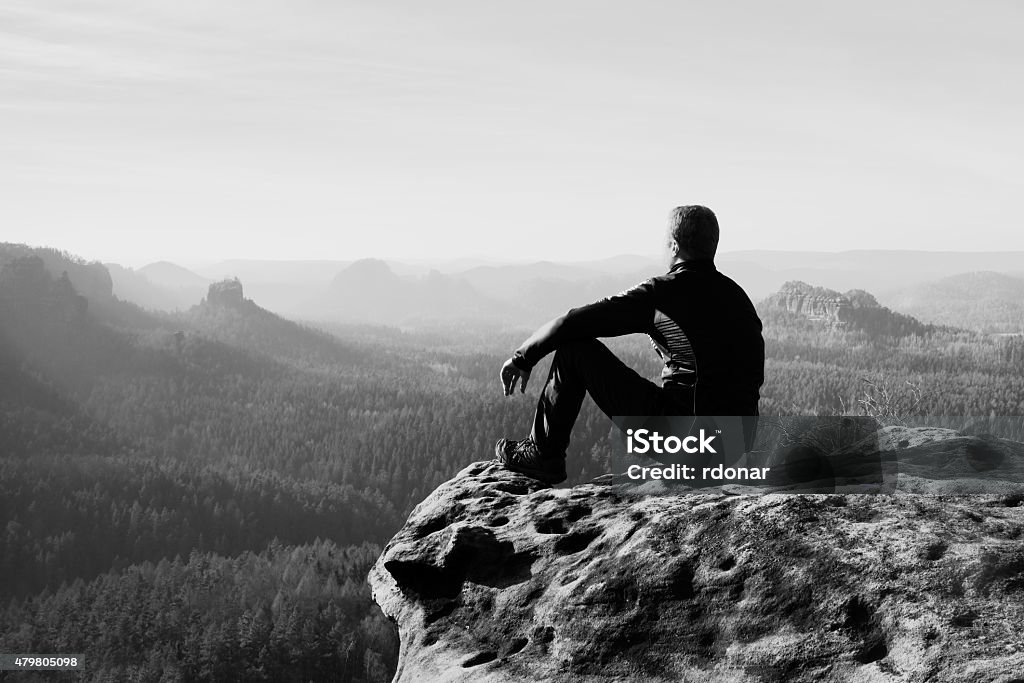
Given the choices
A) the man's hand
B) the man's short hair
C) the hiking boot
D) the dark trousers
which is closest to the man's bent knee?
the dark trousers

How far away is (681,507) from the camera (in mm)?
9891

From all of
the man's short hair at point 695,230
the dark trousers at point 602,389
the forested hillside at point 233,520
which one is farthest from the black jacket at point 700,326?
the forested hillside at point 233,520

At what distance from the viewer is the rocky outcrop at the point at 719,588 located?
7.36 m

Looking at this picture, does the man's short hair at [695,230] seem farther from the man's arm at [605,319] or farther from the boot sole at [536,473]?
the boot sole at [536,473]

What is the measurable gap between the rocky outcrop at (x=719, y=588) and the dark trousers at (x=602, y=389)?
1144mm

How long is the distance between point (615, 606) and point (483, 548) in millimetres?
2421

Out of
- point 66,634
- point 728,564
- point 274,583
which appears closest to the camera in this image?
point 728,564

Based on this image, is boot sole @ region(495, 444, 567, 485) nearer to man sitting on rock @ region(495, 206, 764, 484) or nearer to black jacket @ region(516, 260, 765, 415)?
man sitting on rock @ region(495, 206, 764, 484)

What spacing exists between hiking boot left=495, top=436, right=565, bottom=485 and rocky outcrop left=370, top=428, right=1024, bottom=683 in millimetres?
337

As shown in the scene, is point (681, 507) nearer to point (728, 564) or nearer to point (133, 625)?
point (728, 564)

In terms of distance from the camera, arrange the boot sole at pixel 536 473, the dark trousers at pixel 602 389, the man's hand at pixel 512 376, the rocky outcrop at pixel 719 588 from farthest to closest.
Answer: the boot sole at pixel 536 473
the man's hand at pixel 512 376
the dark trousers at pixel 602 389
the rocky outcrop at pixel 719 588

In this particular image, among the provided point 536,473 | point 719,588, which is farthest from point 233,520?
point 719,588

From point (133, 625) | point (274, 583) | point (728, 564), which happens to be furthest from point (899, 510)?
point (274, 583)

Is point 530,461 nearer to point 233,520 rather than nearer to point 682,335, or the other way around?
point 682,335
